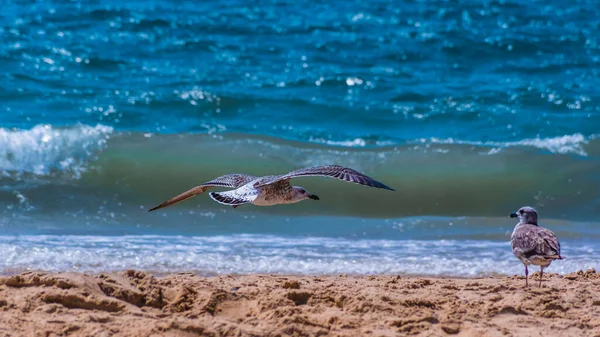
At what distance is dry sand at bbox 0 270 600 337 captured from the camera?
413cm

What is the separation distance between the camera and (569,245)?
7.78 meters

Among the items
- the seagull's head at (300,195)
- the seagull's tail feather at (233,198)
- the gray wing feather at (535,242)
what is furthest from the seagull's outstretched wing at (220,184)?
the gray wing feather at (535,242)

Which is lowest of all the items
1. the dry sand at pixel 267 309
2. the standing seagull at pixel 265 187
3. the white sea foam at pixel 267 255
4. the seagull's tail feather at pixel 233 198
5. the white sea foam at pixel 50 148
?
the dry sand at pixel 267 309

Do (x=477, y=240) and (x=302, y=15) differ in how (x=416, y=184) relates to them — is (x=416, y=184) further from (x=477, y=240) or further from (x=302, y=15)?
(x=302, y=15)

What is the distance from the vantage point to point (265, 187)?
259 inches

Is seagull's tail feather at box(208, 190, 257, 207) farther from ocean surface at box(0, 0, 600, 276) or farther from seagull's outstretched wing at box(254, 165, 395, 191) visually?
ocean surface at box(0, 0, 600, 276)

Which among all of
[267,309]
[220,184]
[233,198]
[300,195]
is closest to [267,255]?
[300,195]

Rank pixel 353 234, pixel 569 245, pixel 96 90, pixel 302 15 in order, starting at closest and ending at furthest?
pixel 569 245 < pixel 353 234 < pixel 96 90 < pixel 302 15

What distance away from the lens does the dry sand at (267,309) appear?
13.6 ft

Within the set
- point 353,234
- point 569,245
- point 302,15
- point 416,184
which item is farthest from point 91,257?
point 302,15

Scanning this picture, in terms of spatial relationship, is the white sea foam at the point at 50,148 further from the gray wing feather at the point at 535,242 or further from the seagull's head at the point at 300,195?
the gray wing feather at the point at 535,242

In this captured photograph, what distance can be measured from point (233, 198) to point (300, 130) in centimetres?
661

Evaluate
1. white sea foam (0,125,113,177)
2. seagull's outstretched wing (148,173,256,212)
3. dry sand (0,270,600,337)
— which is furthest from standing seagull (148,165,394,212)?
white sea foam (0,125,113,177)

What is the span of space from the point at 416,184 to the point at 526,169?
1.58 m
